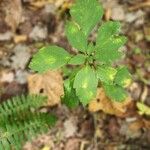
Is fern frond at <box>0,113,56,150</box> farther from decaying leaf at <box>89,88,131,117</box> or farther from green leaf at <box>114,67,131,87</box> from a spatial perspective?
green leaf at <box>114,67,131,87</box>

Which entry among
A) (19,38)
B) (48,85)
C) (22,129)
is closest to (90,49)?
(22,129)

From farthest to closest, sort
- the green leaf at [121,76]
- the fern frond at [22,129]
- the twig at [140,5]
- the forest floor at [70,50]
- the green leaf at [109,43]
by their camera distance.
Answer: the twig at [140,5]
the forest floor at [70,50]
the fern frond at [22,129]
the green leaf at [121,76]
the green leaf at [109,43]

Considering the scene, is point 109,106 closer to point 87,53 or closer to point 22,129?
point 22,129

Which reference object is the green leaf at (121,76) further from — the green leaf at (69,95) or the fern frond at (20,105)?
the fern frond at (20,105)

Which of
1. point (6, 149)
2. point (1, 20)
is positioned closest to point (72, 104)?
point (6, 149)

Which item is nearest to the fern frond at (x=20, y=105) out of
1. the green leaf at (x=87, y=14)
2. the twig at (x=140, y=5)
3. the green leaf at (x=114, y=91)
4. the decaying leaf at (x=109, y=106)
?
the decaying leaf at (x=109, y=106)

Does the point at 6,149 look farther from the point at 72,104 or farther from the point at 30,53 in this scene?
the point at 30,53

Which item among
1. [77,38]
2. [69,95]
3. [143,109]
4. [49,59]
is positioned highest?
[77,38]
